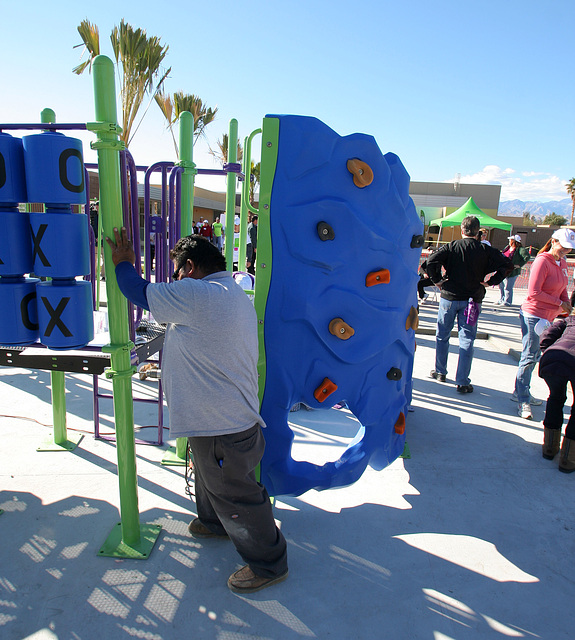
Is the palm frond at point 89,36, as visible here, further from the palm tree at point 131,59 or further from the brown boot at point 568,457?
the brown boot at point 568,457

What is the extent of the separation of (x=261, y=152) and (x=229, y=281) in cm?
77

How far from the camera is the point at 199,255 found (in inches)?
84.1

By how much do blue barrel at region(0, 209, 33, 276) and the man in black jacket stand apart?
4.02 m

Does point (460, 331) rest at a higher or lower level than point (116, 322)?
lower

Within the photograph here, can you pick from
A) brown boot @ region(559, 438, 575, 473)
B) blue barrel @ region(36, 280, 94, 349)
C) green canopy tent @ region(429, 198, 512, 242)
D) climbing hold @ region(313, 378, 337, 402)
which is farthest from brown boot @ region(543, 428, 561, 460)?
green canopy tent @ region(429, 198, 512, 242)

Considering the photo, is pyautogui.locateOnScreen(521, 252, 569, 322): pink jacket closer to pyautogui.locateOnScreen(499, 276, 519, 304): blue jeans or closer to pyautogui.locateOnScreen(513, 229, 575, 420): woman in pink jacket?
pyautogui.locateOnScreen(513, 229, 575, 420): woman in pink jacket

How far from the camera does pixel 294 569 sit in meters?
2.40

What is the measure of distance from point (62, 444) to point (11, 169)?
7.46 feet

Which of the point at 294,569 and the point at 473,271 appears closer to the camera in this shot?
the point at 294,569

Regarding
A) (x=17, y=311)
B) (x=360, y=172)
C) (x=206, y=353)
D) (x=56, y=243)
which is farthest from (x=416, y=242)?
(x=17, y=311)

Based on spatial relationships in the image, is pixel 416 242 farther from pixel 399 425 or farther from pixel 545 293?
pixel 545 293

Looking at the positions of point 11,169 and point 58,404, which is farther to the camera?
point 58,404

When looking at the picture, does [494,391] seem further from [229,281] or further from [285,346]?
[229,281]

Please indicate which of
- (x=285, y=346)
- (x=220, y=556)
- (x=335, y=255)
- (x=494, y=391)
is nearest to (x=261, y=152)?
(x=335, y=255)
